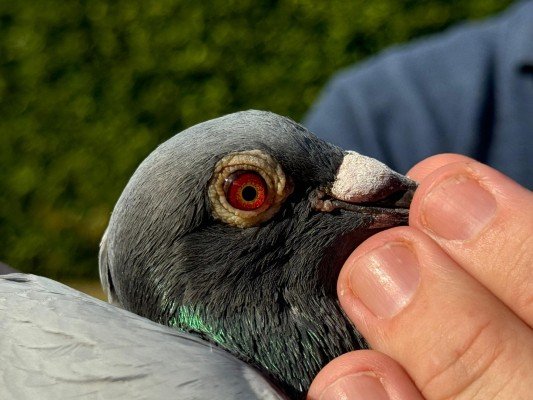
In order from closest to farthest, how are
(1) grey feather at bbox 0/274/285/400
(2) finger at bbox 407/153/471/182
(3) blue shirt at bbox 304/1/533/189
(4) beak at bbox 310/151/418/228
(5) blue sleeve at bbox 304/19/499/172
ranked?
(1) grey feather at bbox 0/274/285/400 → (4) beak at bbox 310/151/418/228 → (2) finger at bbox 407/153/471/182 → (3) blue shirt at bbox 304/1/533/189 → (5) blue sleeve at bbox 304/19/499/172

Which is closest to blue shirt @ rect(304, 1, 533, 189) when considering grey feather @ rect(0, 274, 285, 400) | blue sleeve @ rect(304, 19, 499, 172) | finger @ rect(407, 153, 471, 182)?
blue sleeve @ rect(304, 19, 499, 172)

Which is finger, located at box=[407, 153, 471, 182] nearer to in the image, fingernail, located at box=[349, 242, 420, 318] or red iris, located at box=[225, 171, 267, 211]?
fingernail, located at box=[349, 242, 420, 318]

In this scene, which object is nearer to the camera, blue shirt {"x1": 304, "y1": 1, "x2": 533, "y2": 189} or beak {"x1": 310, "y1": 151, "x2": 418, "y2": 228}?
beak {"x1": 310, "y1": 151, "x2": 418, "y2": 228}

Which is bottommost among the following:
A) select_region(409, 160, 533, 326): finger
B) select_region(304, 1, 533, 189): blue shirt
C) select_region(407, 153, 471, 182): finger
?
select_region(409, 160, 533, 326): finger

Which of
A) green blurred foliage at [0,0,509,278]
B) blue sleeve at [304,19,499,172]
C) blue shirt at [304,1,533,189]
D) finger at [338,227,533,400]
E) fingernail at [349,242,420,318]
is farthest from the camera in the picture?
green blurred foliage at [0,0,509,278]

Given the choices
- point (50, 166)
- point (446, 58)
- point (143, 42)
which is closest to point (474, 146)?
point (446, 58)

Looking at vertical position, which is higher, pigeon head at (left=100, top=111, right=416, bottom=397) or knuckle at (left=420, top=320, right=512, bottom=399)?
pigeon head at (left=100, top=111, right=416, bottom=397)

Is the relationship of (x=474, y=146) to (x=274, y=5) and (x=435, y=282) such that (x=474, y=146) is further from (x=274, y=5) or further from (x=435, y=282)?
(x=274, y=5)

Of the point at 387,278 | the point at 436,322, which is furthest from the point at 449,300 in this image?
the point at 387,278
